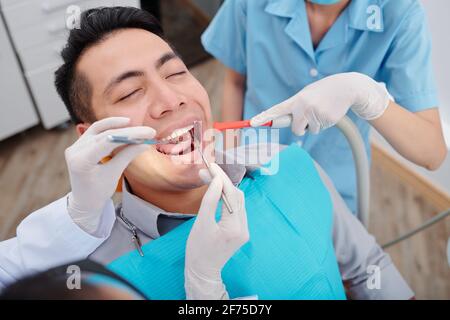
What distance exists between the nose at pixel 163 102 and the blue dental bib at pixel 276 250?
0.67 ft

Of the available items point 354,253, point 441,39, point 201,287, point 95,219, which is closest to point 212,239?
point 201,287

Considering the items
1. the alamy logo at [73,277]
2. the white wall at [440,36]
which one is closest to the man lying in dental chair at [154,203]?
the alamy logo at [73,277]

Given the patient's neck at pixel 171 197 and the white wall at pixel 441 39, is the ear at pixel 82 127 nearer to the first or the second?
the patient's neck at pixel 171 197

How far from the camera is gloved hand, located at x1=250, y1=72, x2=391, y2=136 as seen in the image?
804 mm

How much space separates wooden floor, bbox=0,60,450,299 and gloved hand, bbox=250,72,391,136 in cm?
19

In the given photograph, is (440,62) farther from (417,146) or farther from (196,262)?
(196,262)

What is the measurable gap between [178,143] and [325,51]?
44cm

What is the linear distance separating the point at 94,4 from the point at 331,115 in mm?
447

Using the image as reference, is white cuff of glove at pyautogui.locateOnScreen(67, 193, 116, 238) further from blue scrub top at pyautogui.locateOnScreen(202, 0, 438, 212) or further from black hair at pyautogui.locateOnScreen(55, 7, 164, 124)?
blue scrub top at pyautogui.locateOnScreen(202, 0, 438, 212)

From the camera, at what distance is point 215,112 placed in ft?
3.89

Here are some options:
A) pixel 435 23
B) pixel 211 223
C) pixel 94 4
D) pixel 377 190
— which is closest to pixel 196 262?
pixel 211 223

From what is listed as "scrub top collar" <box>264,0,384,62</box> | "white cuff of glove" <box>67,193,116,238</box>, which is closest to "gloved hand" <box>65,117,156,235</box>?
"white cuff of glove" <box>67,193,116,238</box>

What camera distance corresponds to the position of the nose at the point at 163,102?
27.0 inches

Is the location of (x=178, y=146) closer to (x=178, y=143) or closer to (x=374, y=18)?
(x=178, y=143)
